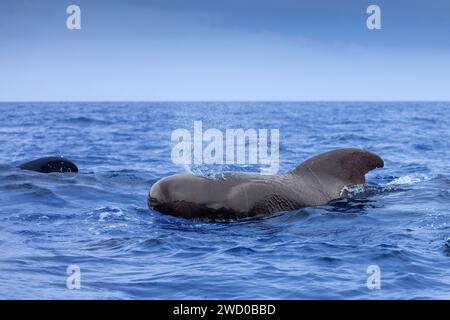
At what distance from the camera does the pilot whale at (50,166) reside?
1897cm

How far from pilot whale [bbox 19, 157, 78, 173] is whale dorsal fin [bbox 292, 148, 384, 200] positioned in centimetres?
738

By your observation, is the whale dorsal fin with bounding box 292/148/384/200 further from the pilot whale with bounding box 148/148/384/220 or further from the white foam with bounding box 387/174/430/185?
the white foam with bounding box 387/174/430/185

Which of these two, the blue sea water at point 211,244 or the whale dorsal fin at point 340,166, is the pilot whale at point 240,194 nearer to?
the whale dorsal fin at point 340,166

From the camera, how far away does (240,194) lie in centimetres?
1266

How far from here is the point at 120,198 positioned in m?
15.7

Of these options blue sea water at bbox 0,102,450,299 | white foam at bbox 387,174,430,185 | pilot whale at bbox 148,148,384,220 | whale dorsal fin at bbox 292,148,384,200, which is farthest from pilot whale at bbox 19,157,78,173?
white foam at bbox 387,174,430,185

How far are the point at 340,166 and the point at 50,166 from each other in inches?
320

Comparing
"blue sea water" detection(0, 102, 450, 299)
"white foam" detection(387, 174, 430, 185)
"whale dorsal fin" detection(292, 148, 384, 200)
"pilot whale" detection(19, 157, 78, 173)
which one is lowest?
"white foam" detection(387, 174, 430, 185)

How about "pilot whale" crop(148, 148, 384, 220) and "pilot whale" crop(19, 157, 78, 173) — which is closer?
"pilot whale" crop(148, 148, 384, 220)

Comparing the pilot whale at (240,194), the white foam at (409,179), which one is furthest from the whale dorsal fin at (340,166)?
the white foam at (409,179)

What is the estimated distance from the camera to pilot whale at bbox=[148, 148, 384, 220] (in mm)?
12508

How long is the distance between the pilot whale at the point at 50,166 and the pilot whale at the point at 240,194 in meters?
6.69

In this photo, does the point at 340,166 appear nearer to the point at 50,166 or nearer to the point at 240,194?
the point at 240,194

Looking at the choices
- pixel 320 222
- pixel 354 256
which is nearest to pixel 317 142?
pixel 320 222
